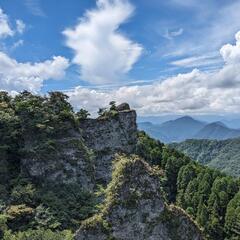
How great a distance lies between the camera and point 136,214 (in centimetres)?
3128

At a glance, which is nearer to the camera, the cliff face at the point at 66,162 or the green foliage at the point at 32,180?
the green foliage at the point at 32,180

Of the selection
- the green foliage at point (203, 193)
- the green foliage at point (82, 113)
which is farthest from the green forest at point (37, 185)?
the green foliage at point (203, 193)

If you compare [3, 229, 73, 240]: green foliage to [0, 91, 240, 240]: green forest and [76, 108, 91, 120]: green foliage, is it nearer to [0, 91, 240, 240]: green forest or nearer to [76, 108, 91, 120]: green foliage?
[0, 91, 240, 240]: green forest

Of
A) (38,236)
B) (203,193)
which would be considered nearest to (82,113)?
(38,236)

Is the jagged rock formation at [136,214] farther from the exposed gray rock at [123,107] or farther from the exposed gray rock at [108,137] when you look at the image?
the exposed gray rock at [123,107]

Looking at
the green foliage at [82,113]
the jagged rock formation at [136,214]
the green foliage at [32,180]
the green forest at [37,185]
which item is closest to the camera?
the jagged rock formation at [136,214]

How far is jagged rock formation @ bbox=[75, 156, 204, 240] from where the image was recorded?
102ft

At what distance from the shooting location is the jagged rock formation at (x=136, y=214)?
30953 mm

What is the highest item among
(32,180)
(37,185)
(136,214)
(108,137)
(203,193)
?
(108,137)

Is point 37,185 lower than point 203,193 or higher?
higher

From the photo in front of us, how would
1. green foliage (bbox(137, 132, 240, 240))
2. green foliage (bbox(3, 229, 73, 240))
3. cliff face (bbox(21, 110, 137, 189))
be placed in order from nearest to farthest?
green foliage (bbox(3, 229, 73, 240)) → cliff face (bbox(21, 110, 137, 189)) → green foliage (bbox(137, 132, 240, 240))

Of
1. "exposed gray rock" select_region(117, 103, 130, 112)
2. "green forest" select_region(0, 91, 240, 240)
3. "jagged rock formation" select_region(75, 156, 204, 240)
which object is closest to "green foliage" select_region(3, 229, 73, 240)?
"green forest" select_region(0, 91, 240, 240)

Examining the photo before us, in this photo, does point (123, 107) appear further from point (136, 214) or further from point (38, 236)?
point (136, 214)

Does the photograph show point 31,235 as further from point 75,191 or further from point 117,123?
point 117,123
